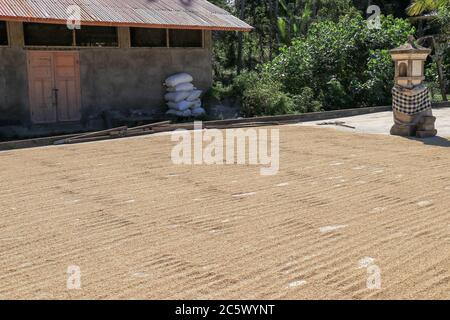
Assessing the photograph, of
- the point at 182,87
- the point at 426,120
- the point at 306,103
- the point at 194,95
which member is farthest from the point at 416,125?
the point at 182,87

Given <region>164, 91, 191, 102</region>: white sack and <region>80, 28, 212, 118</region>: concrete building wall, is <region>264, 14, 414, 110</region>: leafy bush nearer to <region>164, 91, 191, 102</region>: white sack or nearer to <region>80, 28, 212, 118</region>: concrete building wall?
<region>80, 28, 212, 118</region>: concrete building wall

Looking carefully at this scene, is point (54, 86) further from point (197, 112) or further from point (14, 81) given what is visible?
point (197, 112)

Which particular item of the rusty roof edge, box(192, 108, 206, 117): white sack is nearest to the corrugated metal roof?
the rusty roof edge

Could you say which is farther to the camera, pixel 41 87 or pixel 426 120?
pixel 41 87

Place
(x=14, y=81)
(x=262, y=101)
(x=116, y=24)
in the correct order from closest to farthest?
1. (x=14, y=81)
2. (x=116, y=24)
3. (x=262, y=101)

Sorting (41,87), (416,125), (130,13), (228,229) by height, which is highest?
(130,13)

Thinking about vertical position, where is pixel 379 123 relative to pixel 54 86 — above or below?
below

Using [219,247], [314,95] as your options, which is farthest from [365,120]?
[219,247]

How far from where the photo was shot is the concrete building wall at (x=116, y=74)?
49.1ft

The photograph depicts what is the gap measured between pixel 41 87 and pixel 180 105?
4039 mm

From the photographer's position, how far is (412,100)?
1281cm

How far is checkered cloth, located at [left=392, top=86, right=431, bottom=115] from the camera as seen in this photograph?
42.0ft

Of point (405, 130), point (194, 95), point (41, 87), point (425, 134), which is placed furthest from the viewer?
point (194, 95)

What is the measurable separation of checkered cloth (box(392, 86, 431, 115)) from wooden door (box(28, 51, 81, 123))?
883cm
